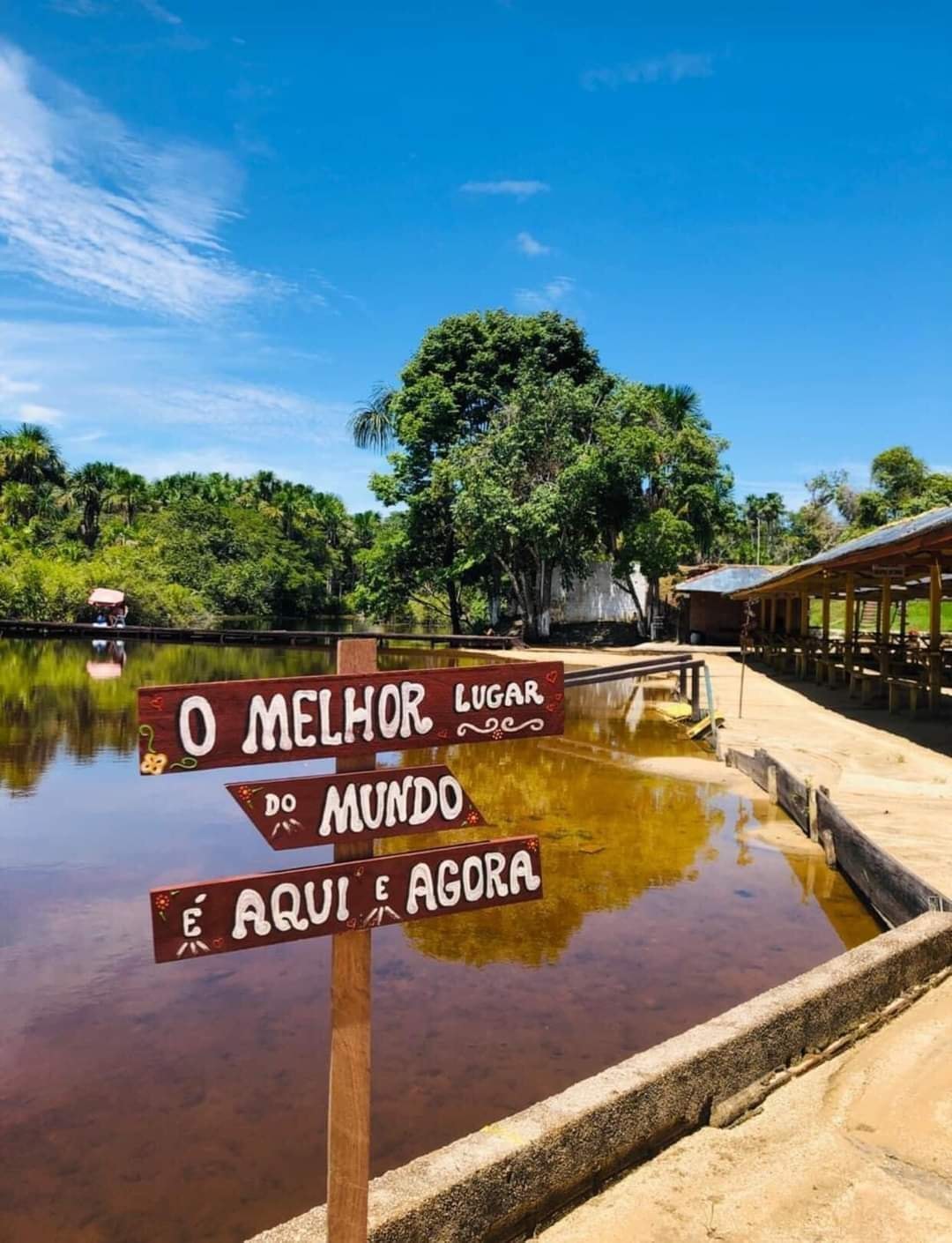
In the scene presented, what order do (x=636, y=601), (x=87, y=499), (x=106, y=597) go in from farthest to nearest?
1. (x=87, y=499)
2. (x=106, y=597)
3. (x=636, y=601)

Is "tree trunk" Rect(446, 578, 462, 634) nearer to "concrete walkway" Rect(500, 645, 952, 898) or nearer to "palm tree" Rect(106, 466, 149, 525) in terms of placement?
"concrete walkway" Rect(500, 645, 952, 898)

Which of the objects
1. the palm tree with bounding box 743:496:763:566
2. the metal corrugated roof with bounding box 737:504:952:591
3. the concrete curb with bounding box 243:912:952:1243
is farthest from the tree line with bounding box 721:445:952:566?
the concrete curb with bounding box 243:912:952:1243

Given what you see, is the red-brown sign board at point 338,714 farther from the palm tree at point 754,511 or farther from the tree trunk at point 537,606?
the palm tree at point 754,511

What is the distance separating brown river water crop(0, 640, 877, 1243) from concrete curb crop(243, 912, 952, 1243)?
3.54 ft

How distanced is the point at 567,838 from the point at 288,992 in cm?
408

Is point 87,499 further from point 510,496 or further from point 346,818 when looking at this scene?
point 346,818

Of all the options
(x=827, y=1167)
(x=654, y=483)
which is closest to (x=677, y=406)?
(x=654, y=483)

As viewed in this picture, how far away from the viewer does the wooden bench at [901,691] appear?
15.0 m

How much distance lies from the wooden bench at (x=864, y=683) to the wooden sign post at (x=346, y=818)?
16.0m

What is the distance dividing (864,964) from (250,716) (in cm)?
345

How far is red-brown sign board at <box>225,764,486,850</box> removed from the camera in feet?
8.13

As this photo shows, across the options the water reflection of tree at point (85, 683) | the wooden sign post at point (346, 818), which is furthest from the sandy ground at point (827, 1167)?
the water reflection of tree at point (85, 683)

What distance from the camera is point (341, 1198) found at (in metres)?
2.60

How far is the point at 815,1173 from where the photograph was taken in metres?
3.26
